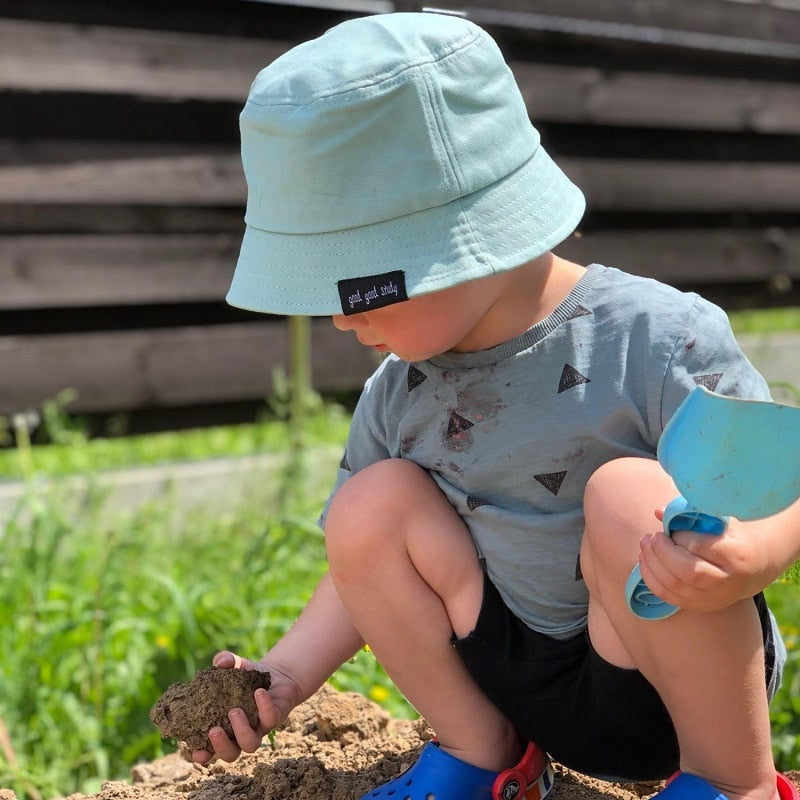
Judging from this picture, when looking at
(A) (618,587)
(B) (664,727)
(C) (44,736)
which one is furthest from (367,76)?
(C) (44,736)

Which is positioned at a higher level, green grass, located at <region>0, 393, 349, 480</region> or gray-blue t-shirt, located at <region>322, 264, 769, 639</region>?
gray-blue t-shirt, located at <region>322, 264, 769, 639</region>

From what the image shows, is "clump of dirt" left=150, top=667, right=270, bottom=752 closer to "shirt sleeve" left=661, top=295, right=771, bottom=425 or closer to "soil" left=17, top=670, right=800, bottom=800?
"soil" left=17, top=670, right=800, bottom=800

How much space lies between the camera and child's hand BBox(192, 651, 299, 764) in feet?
5.35

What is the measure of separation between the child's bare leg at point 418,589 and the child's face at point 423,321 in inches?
7.6

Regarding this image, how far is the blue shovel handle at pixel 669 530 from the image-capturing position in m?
1.20

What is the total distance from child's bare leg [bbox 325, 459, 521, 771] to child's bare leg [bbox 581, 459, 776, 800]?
0.23 metres

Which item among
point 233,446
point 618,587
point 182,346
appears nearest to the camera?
point 618,587

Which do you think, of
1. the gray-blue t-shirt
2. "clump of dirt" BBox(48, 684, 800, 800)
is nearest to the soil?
"clump of dirt" BBox(48, 684, 800, 800)

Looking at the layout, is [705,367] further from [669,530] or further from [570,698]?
[570,698]

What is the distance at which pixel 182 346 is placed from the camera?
4.04 m

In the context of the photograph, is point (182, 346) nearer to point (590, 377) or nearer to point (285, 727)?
point (285, 727)

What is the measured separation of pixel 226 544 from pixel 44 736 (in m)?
1.03

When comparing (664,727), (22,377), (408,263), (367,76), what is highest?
(367,76)

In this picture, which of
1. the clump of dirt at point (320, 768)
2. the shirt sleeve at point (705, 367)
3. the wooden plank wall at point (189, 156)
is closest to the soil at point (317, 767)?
the clump of dirt at point (320, 768)
